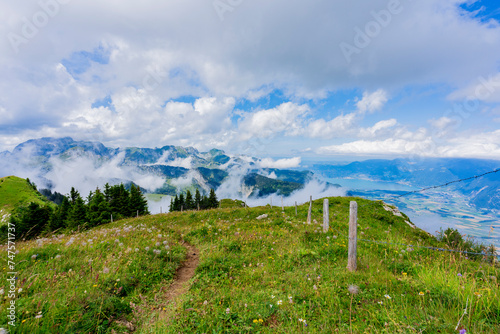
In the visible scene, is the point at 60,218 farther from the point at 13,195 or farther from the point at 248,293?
the point at 13,195

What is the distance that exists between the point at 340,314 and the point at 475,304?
108 inches

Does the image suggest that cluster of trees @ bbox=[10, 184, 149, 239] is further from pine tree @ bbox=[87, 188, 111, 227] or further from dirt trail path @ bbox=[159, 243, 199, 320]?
dirt trail path @ bbox=[159, 243, 199, 320]

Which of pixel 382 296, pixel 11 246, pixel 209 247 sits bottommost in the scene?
pixel 209 247

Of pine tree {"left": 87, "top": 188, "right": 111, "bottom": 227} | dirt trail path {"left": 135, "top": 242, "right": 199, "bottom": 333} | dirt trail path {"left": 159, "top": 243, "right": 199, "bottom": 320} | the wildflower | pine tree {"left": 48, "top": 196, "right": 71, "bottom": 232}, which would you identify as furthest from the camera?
pine tree {"left": 48, "top": 196, "right": 71, "bottom": 232}

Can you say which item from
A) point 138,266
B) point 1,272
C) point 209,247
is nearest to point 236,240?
point 209,247

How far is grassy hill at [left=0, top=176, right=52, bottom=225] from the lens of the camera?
102 m

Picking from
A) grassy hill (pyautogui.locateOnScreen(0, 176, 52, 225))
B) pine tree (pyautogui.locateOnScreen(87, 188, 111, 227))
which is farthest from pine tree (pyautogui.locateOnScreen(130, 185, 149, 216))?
grassy hill (pyautogui.locateOnScreen(0, 176, 52, 225))

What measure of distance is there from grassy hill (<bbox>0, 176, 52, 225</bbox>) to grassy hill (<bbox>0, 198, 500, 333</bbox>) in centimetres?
13883

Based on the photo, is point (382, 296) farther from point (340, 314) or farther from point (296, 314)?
point (296, 314)

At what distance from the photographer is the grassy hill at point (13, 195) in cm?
10156

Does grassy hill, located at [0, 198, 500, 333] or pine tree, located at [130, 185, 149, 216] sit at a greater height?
grassy hill, located at [0, 198, 500, 333]

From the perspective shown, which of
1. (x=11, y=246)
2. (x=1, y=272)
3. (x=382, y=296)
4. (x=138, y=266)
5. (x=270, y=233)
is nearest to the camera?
(x=382, y=296)

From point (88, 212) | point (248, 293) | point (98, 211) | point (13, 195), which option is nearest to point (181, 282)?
point (248, 293)

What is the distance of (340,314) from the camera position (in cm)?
454
